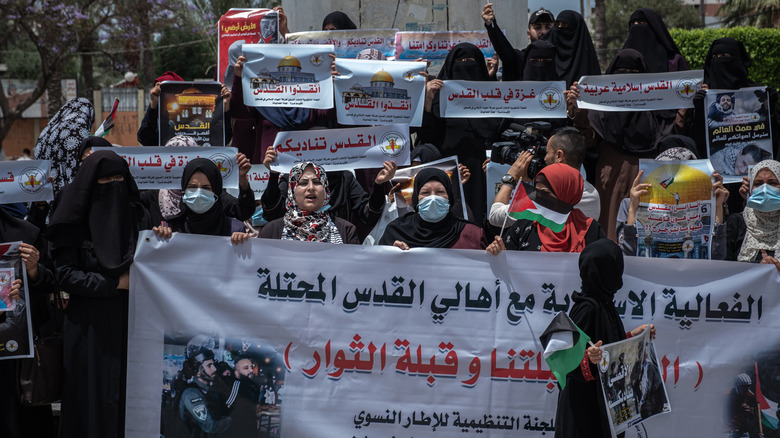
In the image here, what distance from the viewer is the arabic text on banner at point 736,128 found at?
5891 mm

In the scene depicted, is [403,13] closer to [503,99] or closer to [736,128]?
[503,99]

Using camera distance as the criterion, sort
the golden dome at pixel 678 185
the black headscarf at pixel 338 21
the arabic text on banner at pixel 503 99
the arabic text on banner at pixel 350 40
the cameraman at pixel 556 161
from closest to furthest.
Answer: the golden dome at pixel 678 185 < the cameraman at pixel 556 161 < the arabic text on banner at pixel 503 99 < the arabic text on banner at pixel 350 40 < the black headscarf at pixel 338 21

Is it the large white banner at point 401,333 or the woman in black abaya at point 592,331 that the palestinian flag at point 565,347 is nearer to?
the woman in black abaya at point 592,331

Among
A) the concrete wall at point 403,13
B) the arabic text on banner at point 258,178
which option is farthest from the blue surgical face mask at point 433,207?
the concrete wall at point 403,13

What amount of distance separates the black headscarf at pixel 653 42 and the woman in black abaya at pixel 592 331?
3.10 meters

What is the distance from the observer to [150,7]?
22938mm

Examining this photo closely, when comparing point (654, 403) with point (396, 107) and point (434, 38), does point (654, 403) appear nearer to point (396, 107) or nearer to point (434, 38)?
point (396, 107)

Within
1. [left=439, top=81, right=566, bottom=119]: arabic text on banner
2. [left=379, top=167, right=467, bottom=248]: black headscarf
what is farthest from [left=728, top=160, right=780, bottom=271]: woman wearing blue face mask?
[left=379, top=167, right=467, bottom=248]: black headscarf

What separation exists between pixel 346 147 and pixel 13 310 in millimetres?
2208

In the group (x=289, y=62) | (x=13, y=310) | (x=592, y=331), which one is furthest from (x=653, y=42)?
(x=13, y=310)

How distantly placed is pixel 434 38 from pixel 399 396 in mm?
3257

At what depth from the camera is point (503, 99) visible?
6.08 meters

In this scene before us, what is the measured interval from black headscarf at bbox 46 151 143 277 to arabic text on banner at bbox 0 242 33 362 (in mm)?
204

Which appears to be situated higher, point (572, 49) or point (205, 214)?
point (572, 49)
